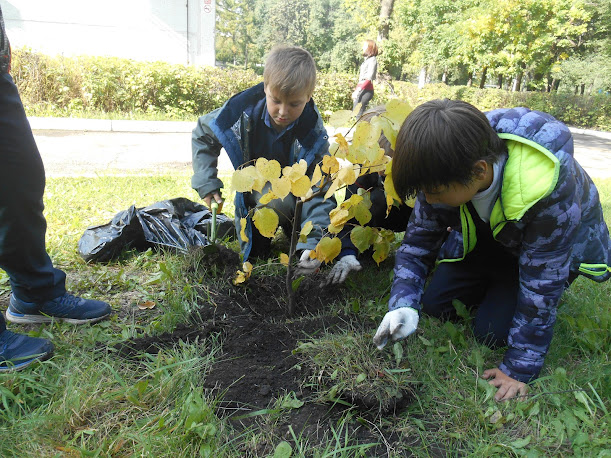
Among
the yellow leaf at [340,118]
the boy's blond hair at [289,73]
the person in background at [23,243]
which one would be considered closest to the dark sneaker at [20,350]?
the person in background at [23,243]

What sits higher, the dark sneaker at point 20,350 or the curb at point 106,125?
the dark sneaker at point 20,350

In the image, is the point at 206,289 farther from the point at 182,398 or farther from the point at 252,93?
the point at 252,93

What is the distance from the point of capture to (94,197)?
3443 millimetres

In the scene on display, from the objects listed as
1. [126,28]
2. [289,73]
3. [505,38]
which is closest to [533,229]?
[289,73]

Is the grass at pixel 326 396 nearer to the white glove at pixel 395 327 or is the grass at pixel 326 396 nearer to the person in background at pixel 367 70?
the white glove at pixel 395 327

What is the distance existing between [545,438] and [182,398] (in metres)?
1.07

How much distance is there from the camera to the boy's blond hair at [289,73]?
201cm

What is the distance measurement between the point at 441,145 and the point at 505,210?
0.36 meters

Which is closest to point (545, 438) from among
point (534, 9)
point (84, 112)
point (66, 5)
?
point (84, 112)

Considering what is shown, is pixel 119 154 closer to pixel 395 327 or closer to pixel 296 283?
pixel 296 283

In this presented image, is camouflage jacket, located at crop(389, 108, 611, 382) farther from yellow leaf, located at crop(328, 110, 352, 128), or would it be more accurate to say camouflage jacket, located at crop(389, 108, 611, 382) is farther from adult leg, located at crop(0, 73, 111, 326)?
adult leg, located at crop(0, 73, 111, 326)

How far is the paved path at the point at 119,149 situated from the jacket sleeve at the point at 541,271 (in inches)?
151

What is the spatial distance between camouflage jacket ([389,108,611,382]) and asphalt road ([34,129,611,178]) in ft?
11.4

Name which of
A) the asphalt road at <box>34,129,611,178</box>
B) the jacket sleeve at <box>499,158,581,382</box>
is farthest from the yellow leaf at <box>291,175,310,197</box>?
the asphalt road at <box>34,129,611,178</box>
